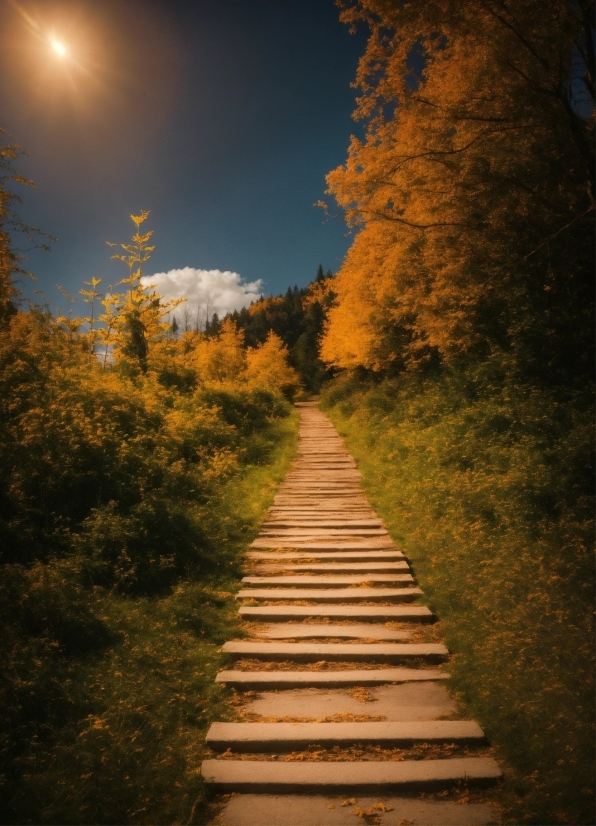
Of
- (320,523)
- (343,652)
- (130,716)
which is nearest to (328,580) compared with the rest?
(343,652)

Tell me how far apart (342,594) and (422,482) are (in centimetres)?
342

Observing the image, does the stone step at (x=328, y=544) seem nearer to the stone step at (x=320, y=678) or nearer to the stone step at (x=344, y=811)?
the stone step at (x=320, y=678)

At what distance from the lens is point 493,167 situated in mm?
7480

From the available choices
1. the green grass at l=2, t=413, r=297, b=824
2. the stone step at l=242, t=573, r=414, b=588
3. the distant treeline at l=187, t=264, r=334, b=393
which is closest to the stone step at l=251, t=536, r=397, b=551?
the stone step at l=242, t=573, r=414, b=588

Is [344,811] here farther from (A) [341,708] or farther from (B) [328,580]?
(B) [328,580]

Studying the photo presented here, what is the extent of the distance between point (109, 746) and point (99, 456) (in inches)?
180

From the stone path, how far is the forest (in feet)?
0.79

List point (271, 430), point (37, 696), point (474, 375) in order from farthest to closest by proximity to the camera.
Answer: point (271, 430) → point (474, 375) → point (37, 696)

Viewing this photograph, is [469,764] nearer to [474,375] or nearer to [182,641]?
[182,641]

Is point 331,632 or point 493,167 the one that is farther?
point 493,167

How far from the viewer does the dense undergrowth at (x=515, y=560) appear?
9.95 feet

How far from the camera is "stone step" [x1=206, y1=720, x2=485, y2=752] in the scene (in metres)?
3.41

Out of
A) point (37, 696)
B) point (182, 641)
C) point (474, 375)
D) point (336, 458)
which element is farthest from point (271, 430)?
point (37, 696)

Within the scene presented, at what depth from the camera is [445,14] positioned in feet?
20.5
